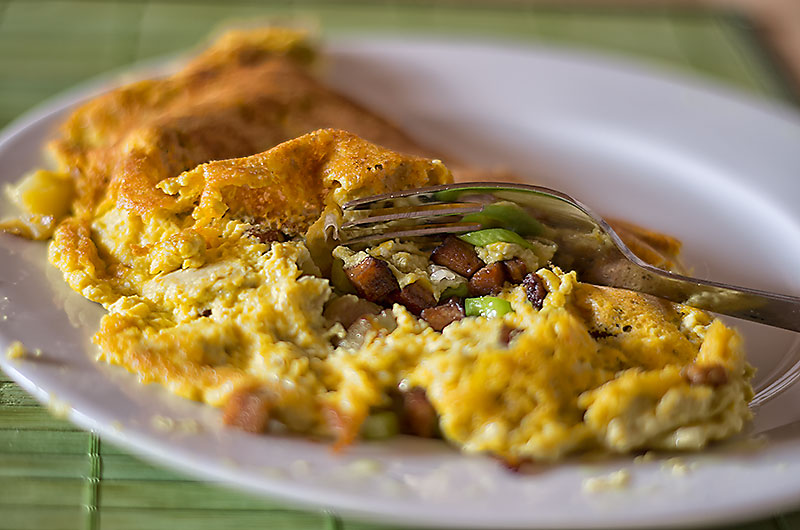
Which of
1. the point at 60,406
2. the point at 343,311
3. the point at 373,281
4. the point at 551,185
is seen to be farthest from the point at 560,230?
the point at 60,406

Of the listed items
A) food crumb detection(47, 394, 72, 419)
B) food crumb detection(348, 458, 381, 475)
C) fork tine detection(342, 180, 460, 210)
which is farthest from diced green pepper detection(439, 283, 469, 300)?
food crumb detection(47, 394, 72, 419)

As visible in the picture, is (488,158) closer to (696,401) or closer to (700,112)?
(700,112)

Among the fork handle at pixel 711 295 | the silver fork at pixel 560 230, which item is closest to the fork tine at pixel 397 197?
the silver fork at pixel 560 230

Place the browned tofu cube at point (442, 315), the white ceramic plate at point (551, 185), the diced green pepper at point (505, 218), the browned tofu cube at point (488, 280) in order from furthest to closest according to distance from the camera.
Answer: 1. the diced green pepper at point (505, 218)
2. the browned tofu cube at point (488, 280)
3. the browned tofu cube at point (442, 315)
4. the white ceramic plate at point (551, 185)

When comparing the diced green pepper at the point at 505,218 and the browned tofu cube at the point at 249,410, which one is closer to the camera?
the browned tofu cube at the point at 249,410

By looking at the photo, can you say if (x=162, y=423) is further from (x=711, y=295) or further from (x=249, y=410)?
(x=711, y=295)

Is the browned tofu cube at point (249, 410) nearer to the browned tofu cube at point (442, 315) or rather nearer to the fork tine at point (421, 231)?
the browned tofu cube at point (442, 315)

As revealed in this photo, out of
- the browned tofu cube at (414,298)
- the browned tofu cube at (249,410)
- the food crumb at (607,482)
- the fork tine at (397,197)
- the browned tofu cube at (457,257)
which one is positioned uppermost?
the fork tine at (397,197)
